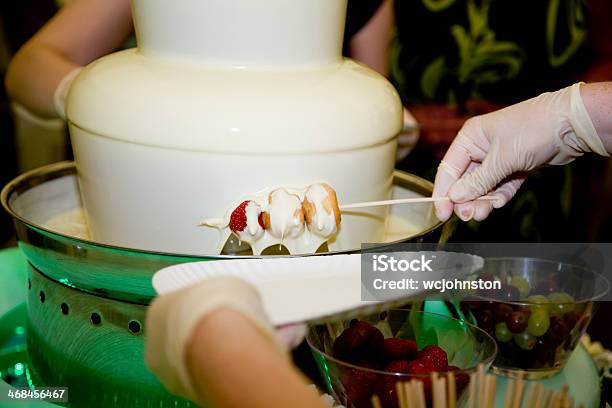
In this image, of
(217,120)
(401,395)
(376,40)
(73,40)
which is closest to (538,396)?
(401,395)

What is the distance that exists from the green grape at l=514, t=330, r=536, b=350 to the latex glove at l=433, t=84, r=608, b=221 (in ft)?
0.58

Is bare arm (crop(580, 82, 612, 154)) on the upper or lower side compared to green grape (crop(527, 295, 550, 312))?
upper

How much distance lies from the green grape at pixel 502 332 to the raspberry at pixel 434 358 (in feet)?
0.67

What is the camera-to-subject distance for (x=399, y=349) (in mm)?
878

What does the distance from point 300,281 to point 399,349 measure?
172 millimetres

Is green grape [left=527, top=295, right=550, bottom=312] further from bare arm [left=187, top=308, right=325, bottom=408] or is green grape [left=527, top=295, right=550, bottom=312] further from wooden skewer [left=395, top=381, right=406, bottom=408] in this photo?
bare arm [left=187, top=308, right=325, bottom=408]

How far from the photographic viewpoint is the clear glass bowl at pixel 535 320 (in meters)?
1.02

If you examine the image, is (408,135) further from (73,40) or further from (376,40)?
(73,40)

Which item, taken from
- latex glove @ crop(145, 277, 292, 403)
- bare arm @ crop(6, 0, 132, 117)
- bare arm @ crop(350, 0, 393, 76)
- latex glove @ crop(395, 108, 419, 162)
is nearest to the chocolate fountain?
latex glove @ crop(145, 277, 292, 403)

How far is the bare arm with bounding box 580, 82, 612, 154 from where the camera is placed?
105cm

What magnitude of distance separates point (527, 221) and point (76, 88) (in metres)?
1.41

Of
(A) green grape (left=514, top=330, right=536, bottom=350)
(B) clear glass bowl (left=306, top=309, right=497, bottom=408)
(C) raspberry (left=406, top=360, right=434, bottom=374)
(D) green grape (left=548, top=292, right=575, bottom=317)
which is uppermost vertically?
(C) raspberry (left=406, top=360, right=434, bottom=374)

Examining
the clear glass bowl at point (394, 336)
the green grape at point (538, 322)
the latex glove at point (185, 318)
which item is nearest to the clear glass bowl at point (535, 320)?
the green grape at point (538, 322)

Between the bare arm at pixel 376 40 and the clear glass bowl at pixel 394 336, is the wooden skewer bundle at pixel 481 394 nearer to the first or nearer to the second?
the clear glass bowl at pixel 394 336
